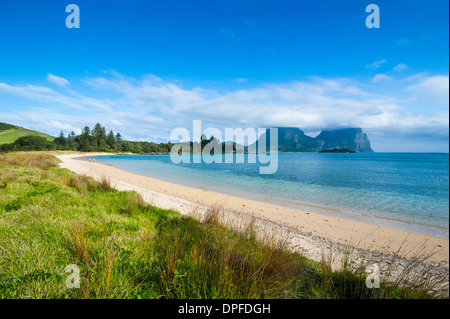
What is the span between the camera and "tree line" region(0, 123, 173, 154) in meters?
90.1

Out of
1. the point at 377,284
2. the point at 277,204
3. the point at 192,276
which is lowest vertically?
the point at 277,204

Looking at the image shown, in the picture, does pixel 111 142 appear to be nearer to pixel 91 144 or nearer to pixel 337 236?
pixel 91 144

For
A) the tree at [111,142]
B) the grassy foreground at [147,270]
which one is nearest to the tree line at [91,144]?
the tree at [111,142]

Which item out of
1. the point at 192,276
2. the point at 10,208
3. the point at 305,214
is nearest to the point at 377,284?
the point at 192,276

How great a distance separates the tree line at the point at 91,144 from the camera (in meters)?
90.1

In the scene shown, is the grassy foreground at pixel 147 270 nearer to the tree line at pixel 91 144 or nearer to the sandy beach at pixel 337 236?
the sandy beach at pixel 337 236

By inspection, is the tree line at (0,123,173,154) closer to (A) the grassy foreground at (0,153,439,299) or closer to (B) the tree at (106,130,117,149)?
(B) the tree at (106,130,117,149)

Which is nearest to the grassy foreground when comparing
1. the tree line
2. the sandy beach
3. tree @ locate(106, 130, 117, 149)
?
the sandy beach

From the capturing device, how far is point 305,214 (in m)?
10.9

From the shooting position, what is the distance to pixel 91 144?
12725cm

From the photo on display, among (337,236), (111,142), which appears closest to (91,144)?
(111,142)
